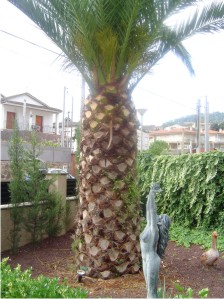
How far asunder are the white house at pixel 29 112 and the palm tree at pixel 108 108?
20.5 m

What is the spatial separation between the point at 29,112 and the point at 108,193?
77.9 ft

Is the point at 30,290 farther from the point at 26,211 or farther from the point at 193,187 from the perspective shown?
the point at 193,187

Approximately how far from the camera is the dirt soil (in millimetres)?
4352

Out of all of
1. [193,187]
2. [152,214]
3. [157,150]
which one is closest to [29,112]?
[157,150]

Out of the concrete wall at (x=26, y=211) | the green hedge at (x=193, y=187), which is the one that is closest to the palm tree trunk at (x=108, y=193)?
the concrete wall at (x=26, y=211)

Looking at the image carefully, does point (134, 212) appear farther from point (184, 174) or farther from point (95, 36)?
point (184, 174)

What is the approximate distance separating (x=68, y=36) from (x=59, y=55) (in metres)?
0.46

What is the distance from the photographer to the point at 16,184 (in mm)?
6500

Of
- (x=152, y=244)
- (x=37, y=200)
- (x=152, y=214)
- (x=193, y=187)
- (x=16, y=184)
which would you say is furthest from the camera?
(x=193, y=187)

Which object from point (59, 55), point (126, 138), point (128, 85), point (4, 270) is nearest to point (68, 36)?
point (59, 55)

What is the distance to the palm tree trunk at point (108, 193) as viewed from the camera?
4.81 m

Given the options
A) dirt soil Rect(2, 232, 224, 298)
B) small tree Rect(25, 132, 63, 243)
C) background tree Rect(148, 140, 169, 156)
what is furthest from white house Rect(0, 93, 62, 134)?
dirt soil Rect(2, 232, 224, 298)

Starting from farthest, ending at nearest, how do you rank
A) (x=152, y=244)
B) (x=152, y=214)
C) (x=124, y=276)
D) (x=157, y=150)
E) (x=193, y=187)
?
(x=157, y=150)
(x=193, y=187)
(x=124, y=276)
(x=152, y=214)
(x=152, y=244)

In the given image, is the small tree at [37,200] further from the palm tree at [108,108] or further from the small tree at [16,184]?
the palm tree at [108,108]
